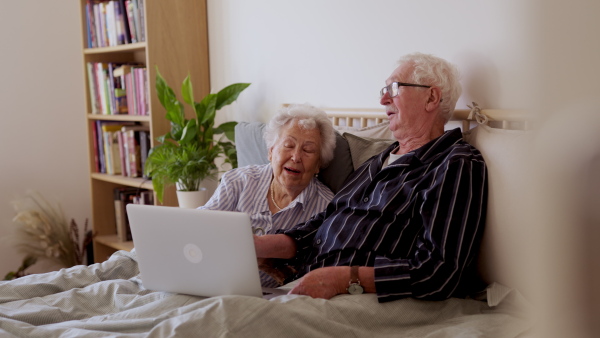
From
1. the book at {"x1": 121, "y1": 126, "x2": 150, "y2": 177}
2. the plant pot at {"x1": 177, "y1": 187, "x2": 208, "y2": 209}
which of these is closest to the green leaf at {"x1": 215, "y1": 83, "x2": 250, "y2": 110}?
the plant pot at {"x1": 177, "y1": 187, "x2": 208, "y2": 209}

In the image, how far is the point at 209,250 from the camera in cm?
144

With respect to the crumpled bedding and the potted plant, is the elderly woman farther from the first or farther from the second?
the potted plant

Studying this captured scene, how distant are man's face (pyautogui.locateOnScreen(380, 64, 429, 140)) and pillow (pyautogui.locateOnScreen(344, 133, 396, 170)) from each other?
0.14 m

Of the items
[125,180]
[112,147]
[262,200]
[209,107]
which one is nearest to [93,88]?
[112,147]

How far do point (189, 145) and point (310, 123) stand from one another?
100cm

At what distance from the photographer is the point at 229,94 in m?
2.96

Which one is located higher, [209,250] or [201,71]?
[201,71]

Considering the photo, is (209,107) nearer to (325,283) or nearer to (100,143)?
(100,143)

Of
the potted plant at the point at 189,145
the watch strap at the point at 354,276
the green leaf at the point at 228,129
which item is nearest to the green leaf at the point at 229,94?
the potted plant at the point at 189,145

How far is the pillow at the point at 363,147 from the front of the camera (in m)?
1.99

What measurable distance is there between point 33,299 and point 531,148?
66.3 inches

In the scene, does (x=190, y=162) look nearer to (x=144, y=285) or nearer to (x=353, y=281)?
(x=144, y=285)

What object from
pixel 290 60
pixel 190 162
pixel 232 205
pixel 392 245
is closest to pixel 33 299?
pixel 232 205

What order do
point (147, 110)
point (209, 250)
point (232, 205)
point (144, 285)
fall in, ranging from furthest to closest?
point (147, 110), point (232, 205), point (144, 285), point (209, 250)
